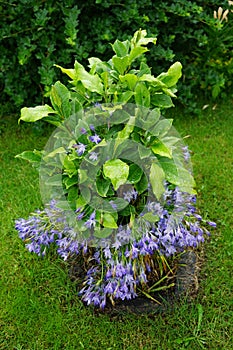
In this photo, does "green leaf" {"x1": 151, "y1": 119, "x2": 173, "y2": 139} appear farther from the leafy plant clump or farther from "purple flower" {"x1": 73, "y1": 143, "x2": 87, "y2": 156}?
"purple flower" {"x1": 73, "y1": 143, "x2": 87, "y2": 156}

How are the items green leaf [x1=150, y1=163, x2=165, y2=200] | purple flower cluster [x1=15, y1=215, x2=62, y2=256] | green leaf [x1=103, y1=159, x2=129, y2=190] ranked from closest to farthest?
green leaf [x1=103, y1=159, x2=129, y2=190] → green leaf [x1=150, y1=163, x2=165, y2=200] → purple flower cluster [x1=15, y1=215, x2=62, y2=256]

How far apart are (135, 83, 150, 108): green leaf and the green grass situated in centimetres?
113

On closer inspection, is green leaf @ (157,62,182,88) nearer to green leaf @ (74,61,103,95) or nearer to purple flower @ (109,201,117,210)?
green leaf @ (74,61,103,95)

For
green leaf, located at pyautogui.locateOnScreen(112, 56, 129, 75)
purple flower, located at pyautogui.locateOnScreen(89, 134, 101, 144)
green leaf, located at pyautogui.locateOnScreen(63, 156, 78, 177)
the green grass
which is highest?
green leaf, located at pyautogui.locateOnScreen(112, 56, 129, 75)

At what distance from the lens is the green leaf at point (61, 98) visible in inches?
85.6

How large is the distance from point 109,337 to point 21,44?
2.28 meters

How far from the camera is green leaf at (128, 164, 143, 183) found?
2.12 meters

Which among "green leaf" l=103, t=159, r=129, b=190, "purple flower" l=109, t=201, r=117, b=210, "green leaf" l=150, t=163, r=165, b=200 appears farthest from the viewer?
"purple flower" l=109, t=201, r=117, b=210

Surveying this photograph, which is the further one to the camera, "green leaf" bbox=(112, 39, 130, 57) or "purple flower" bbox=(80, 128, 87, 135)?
"green leaf" bbox=(112, 39, 130, 57)

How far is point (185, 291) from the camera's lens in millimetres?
2631

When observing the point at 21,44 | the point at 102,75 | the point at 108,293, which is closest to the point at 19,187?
the point at 21,44

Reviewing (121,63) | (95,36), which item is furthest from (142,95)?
(95,36)

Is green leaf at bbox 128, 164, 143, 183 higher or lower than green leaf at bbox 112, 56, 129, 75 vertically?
lower

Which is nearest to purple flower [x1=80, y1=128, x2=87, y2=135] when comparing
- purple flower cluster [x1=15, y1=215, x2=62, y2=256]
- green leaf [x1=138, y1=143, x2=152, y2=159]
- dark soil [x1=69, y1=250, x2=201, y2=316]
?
green leaf [x1=138, y1=143, x2=152, y2=159]
